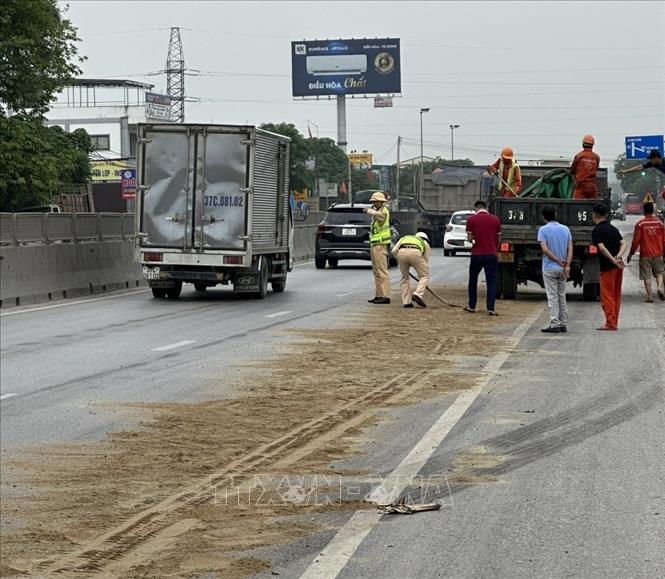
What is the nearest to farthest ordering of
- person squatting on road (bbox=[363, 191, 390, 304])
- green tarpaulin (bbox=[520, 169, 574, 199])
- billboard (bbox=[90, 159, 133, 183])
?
person squatting on road (bbox=[363, 191, 390, 304])
green tarpaulin (bbox=[520, 169, 574, 199])
billboard (bbox=[90, 159, 133, 183])

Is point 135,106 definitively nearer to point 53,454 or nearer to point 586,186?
point 586,186

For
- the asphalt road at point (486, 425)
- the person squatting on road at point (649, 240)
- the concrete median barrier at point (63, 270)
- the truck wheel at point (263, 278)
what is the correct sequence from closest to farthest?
the asphalt road at point (486, 425)
the person squatting on road at point (649, 240)
the concrete median barrier at point (63, 270)
the truck wheel at point (263, 278)

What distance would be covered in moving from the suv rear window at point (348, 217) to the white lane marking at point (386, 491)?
2711 centimetres

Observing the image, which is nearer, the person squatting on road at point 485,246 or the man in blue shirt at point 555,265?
the man in blue shirt at point 555,265

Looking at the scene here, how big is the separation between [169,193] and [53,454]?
16628 mm

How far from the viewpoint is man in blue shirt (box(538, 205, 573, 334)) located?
1959cm

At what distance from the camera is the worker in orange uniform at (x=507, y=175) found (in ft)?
87.7

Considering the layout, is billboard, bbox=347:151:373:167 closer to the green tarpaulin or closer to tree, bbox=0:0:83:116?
tree, bbox=0:0:83:116

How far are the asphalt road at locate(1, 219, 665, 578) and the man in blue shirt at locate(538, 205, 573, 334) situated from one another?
0.41 metres

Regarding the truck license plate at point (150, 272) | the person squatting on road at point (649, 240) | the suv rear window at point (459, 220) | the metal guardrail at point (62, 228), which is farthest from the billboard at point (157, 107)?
the person squatting on road at point (649, 240)

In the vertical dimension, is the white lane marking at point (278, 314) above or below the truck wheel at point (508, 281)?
below

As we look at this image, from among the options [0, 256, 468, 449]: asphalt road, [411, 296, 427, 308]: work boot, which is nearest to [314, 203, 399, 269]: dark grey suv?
[0, 256, 468, 449]: asphalt road

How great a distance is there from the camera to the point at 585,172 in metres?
25.9

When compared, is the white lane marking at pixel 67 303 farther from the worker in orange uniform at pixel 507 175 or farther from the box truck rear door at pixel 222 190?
the worker in orange uniform at pixel 507 175
